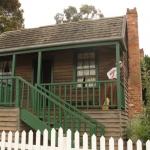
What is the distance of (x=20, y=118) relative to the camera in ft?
33.1

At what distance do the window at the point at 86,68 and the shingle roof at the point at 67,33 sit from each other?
1.21m

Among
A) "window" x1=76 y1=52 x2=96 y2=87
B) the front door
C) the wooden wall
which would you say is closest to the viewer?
the wooden wall

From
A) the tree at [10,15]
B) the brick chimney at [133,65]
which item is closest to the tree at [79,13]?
the tree at [10,15]

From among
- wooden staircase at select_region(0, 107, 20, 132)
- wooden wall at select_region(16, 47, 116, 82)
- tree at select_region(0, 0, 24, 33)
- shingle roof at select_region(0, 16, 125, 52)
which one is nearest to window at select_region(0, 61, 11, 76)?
wooden wall at select_region(16, 47, 116, 82)

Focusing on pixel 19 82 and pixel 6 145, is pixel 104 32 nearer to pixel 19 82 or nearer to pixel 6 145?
pixel 19 82

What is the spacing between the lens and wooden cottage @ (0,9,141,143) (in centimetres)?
1028

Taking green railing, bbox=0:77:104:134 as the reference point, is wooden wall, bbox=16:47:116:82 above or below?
above

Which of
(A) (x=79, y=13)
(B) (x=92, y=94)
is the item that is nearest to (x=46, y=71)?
(B) (x=92, y=94)

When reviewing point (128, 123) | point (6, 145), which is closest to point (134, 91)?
point (128, 123)

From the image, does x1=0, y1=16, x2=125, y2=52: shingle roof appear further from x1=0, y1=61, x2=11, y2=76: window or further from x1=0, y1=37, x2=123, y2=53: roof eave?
x1=0, y1=61, x2=11, y2=76: window

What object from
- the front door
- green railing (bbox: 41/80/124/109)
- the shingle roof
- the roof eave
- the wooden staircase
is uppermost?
the shingle roof

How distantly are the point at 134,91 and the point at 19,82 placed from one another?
7.24 m

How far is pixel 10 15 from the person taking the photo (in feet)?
109

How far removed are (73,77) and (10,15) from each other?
71.1 feet
